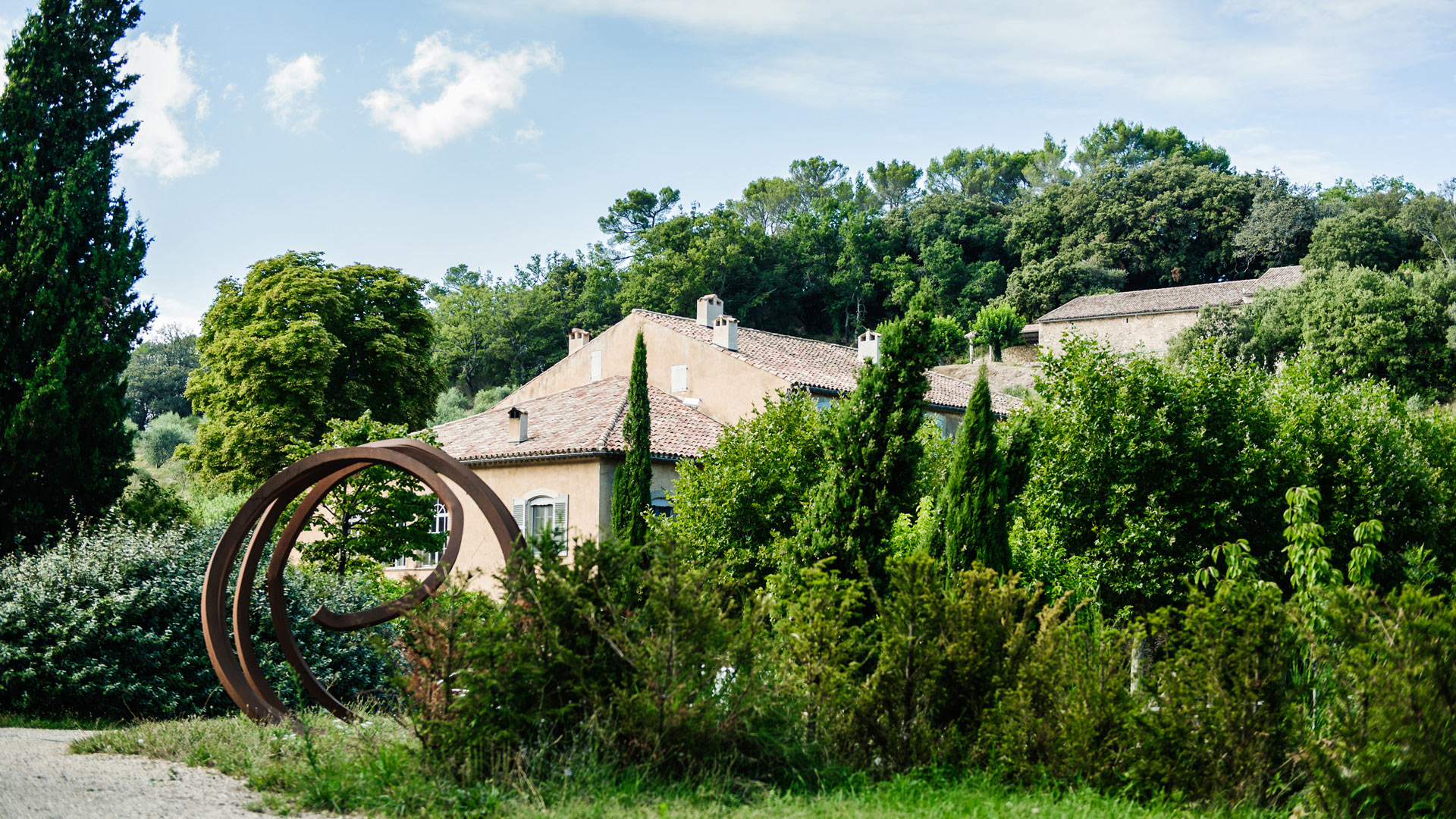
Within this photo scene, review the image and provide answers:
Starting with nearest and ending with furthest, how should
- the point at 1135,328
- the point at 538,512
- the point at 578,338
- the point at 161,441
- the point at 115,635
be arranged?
the point at 115,635
the point at 538,512
the point at 578,338
the point at 161,441
the point at 1135,328

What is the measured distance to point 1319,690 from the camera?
7.34 meters

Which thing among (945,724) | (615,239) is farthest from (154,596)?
(615,239)

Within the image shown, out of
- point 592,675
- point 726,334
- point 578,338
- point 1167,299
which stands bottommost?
point 592,675

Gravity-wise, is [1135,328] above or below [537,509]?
above

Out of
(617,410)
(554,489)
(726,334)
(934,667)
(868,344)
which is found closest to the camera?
(934,667)

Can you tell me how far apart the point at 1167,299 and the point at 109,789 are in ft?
185

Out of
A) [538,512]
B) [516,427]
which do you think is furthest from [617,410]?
[538,512]

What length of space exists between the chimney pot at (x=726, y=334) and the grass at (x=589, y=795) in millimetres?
22880

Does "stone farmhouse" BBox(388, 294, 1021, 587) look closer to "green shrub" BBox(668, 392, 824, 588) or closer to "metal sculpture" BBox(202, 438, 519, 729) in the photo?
"green shrub" BBox(668, 392, 824, 588)

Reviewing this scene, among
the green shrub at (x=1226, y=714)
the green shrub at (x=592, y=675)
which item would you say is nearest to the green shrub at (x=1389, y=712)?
the green shrub at (x=1226, y=714)

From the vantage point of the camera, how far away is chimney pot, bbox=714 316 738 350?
97.7 feet

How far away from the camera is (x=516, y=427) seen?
27375mm

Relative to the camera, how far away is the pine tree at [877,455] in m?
11.1

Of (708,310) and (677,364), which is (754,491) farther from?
(708,310)
